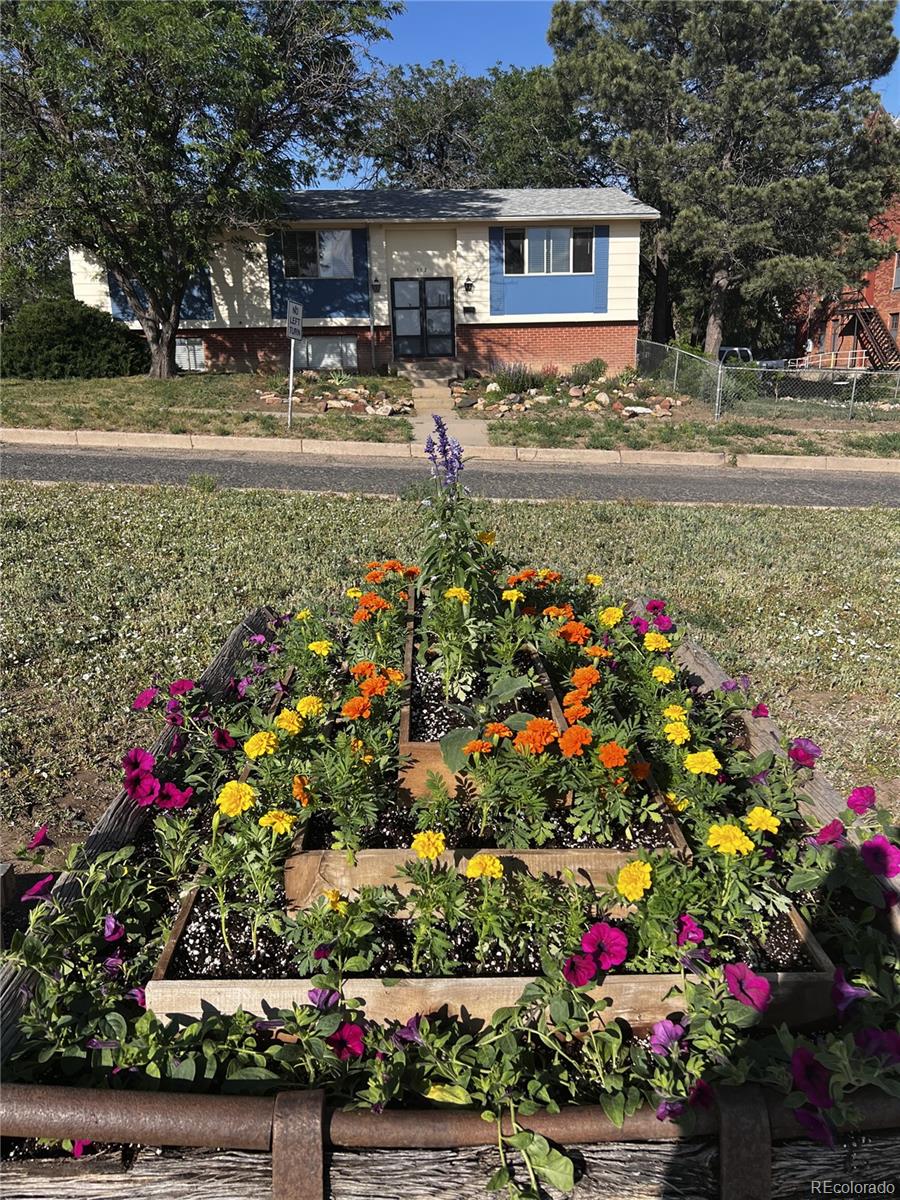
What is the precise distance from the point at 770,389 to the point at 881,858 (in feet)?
58.1

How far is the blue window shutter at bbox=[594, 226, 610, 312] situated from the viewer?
66.3ft

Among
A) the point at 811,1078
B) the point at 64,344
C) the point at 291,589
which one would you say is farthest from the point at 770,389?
the point at 811,1078

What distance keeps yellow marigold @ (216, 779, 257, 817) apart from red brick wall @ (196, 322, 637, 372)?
769 inches

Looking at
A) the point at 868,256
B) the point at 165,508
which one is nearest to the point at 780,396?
the point at 868,256

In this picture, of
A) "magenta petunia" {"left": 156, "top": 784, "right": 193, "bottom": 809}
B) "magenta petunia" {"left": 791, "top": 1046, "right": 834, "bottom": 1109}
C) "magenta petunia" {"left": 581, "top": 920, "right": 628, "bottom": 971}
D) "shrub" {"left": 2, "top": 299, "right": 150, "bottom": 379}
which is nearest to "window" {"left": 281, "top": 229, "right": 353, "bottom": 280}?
"shrub" {"left": 2, "top": 299, "right": 150, "bottom": 379}

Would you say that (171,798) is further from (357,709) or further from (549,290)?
(549,290)

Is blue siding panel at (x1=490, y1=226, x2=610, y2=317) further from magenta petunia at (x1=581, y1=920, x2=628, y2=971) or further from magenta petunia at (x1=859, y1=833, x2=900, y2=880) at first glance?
magenta petunia at (x1=581, y1=920, x2=628, y2=971)

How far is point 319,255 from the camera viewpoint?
20266 mm

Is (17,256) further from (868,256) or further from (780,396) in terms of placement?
(868,256)

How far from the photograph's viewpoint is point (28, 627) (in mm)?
4484

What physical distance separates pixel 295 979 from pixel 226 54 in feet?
53.7

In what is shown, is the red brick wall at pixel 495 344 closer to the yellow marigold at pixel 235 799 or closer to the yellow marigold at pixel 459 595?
the yellow marigold at pixel 459 595

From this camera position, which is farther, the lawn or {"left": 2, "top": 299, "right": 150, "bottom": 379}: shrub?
{"left": 2, "top": 299, "right": 150, "bottom": 379}: shrub

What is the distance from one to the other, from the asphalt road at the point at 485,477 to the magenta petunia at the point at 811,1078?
7.39m
